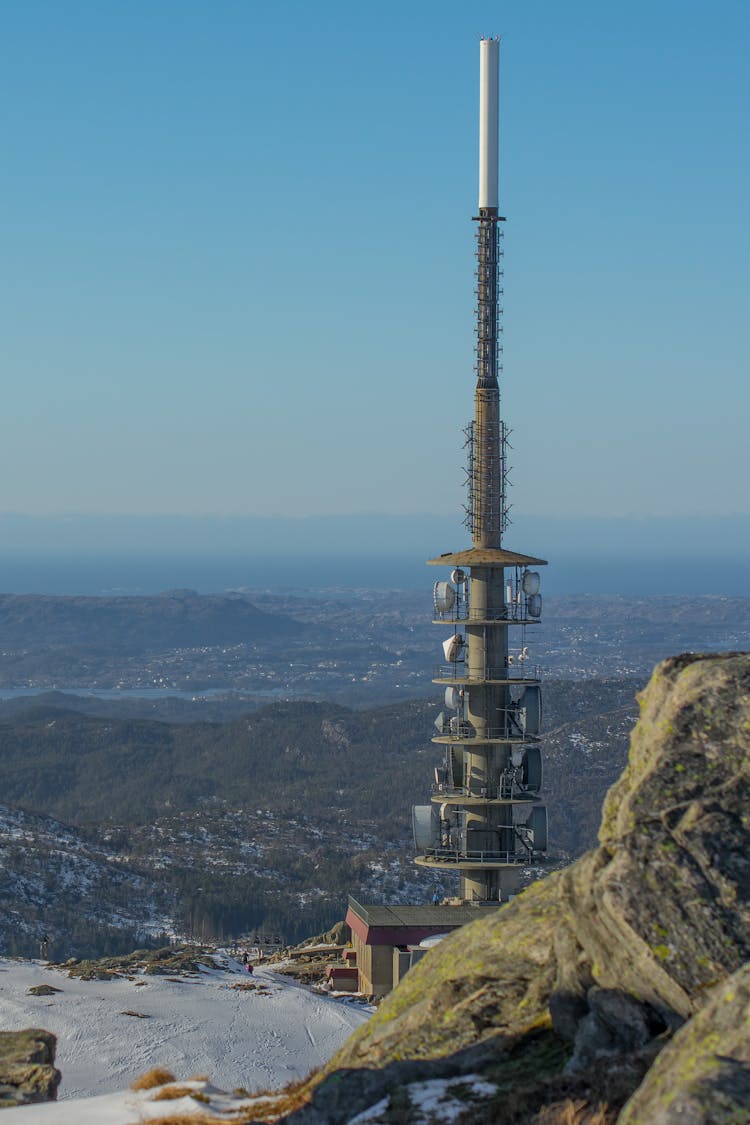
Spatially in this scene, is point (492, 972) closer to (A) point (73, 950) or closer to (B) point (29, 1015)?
(B) point (29, 1015)

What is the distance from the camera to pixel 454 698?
160 feet

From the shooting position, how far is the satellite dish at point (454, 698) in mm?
48719

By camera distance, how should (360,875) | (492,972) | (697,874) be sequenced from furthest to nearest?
1. (360,875)
2. (492,972)
3. (697,874)

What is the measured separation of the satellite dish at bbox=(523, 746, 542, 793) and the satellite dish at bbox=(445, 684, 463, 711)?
288cm

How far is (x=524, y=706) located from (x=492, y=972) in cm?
2958

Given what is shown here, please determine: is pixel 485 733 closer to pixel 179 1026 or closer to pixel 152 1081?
pixel 179 1026

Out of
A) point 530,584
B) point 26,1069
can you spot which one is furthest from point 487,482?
point 26,1069

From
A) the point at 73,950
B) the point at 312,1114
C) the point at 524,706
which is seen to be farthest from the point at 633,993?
the point at 73,950

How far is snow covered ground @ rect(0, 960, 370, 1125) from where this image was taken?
126 ft

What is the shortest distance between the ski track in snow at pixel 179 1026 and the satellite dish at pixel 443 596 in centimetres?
Result: 1394

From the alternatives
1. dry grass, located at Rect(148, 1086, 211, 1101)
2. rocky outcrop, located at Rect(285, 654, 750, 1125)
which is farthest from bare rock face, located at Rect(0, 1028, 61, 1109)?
rocky outcrop, located at Rect(285, 654, 750, 1125)

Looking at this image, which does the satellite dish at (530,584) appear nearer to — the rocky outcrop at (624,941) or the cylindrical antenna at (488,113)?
the cylindrical antenna at (488,113)

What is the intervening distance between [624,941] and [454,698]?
32.2 metres

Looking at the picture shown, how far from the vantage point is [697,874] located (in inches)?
642
